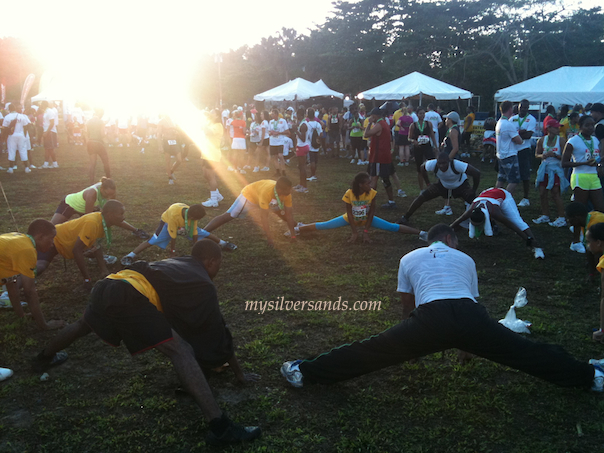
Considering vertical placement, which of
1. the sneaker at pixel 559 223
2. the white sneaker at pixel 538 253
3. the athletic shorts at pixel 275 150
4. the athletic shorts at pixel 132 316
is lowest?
the white sneaker at pixel 538 253

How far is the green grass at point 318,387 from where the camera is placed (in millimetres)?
3648

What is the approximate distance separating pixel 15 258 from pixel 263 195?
3726 mm

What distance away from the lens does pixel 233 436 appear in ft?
11.4

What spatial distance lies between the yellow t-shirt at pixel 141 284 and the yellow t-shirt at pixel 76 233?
96.9 inches

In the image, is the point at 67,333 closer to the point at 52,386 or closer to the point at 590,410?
the point at 52,386

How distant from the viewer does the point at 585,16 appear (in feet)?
123

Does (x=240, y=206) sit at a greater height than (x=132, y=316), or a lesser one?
greater

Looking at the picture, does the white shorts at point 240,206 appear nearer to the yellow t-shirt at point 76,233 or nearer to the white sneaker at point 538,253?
the yellow t-shirt at point 76,233

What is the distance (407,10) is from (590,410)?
148ft

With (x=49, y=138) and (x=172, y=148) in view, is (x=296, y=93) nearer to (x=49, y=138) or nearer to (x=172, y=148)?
(x=49, y=138)

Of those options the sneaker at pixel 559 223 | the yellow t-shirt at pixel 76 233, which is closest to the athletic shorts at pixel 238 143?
the sneaker at pixel 559 223

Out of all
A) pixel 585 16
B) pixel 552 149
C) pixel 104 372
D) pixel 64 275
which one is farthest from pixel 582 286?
pixel 585 16

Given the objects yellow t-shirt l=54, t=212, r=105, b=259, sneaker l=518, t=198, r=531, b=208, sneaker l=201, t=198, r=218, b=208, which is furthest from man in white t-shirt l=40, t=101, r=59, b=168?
sneaker l=518, t=198, r=531, b=208

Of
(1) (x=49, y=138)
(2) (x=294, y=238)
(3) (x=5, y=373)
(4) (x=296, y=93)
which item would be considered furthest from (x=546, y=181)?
(4) (x=296, y=93)
